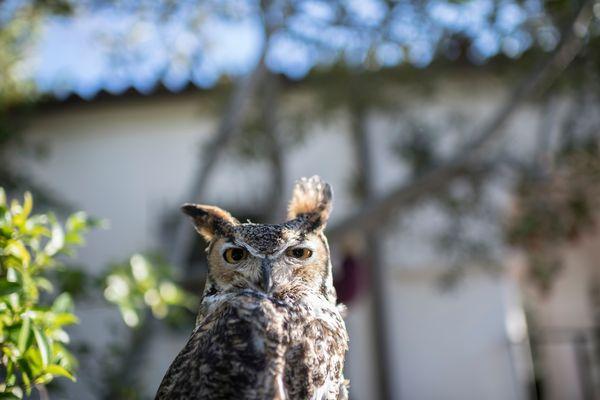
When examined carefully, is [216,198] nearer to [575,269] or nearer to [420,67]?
[420,67]

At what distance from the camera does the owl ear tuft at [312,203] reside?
1.70 m

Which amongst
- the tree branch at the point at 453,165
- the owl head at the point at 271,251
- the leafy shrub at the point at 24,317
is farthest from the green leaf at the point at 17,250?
the tree branch at the point at 453,165

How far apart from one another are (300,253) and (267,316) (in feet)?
0.95

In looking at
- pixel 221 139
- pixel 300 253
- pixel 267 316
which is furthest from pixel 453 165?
pixel 267 316

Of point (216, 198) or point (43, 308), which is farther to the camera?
point (216, 198)

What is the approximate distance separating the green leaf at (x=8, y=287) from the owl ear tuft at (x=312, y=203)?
779 mm

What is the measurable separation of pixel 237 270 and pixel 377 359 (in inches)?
178

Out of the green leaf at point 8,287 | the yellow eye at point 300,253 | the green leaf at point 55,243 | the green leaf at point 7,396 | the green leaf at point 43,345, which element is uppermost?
the green leaf at point 55,243

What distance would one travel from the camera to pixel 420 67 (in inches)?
173

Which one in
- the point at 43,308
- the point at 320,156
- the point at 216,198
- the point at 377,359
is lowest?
the point at 377,359

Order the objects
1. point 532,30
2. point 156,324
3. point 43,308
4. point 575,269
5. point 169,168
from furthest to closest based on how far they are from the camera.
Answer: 1. point 575,269
2. point 169,168
3. point 532,30
4. point 156,324
5. point 43,308

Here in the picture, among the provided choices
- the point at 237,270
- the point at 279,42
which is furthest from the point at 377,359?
the point at 237,270

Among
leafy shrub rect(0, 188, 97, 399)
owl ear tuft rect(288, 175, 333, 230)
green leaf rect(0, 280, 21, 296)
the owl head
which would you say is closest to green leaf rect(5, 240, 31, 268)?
leafy shrub rect(0, 188, 97, 399)

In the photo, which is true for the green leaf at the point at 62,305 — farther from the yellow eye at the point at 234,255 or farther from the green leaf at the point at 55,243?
the yellow eye at the point at 234,255
